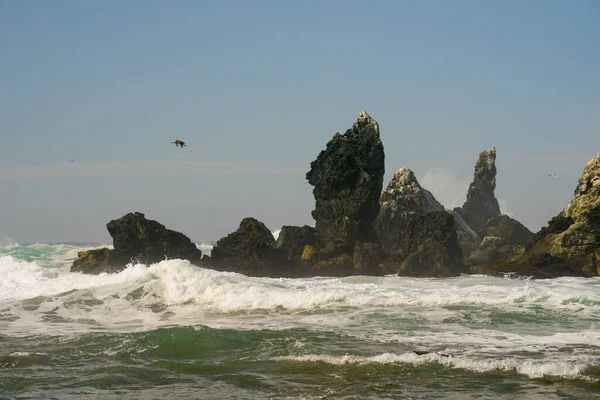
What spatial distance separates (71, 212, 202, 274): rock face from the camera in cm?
3969

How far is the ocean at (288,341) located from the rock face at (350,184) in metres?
17.9

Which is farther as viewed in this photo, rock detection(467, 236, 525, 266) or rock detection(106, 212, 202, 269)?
rock detection(467, 236, 525, 266)

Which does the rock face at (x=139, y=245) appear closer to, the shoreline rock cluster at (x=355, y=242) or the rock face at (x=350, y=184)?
the shoreline rock cluster at (x=355, y=242)

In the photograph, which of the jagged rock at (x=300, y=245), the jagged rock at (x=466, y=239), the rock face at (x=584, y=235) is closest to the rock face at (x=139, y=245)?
the jagged rock at (x=300, y=245)

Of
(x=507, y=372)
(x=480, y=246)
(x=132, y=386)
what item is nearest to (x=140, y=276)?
(x=132, y=386)

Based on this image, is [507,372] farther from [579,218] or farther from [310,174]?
[310,174]

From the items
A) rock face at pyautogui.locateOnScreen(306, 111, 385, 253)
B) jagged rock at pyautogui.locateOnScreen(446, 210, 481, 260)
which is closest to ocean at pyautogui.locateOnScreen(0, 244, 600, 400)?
rock face at pyautogui.locateOnScreen(306, 111, 385, 253)

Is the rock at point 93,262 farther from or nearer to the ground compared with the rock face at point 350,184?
nearer to the ground

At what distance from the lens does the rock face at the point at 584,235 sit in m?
36.7

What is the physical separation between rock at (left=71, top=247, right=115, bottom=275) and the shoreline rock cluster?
8 cm

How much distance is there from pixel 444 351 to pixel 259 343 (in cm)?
410

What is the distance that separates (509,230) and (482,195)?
15.5m

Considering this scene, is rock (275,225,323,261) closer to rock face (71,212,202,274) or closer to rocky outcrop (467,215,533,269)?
rock face (71,212,202,274)

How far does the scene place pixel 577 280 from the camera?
3231 centimetres
